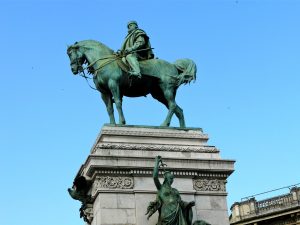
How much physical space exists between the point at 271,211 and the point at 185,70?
26499mm

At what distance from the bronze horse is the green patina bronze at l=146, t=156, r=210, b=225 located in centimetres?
334

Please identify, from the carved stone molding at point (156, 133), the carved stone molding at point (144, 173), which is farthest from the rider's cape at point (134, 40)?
the carved stone molding at point (144, 173)

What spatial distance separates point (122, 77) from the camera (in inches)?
835

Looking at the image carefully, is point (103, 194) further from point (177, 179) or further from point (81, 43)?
point (81, 43)

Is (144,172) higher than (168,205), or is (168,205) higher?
(144,172)

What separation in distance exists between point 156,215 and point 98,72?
5.25 meters

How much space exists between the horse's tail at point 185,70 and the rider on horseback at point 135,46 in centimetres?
99

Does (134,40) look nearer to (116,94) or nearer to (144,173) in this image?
(116,94)

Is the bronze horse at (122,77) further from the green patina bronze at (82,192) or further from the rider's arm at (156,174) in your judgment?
the rider's arm at (156,174)

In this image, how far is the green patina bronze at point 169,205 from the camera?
18.0m

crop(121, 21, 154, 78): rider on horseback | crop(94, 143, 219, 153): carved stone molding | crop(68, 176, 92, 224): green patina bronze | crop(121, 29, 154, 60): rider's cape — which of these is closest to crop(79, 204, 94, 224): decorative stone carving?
crop(68, 176, 92, 224): green patina bronze

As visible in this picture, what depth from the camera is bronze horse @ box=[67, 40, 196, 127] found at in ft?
69.4

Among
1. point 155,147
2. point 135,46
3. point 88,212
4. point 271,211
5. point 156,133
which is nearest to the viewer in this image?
point 88,212

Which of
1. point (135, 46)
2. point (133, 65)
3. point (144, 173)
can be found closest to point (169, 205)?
point (144, 173)
